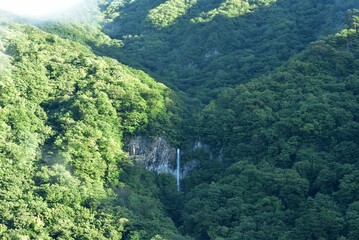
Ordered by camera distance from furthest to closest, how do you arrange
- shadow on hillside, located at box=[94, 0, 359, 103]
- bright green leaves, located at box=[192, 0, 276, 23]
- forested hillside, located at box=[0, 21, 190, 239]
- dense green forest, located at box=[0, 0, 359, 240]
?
bright green leaves, located at box=[192, 0, 276, 23] < shadow on hillside, located at box=[94, 0, 359, 103] < dense green forest, located at box=[0, 0, 359, 240] < forested hillside, located at box=[0, 21, 190, 239]

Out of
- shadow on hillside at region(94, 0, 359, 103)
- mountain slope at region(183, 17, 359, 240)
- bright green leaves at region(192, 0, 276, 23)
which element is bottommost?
mountain slope at region(183, 17, 359, 240)

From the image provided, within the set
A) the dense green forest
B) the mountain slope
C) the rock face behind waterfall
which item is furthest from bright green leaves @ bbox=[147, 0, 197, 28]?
the rock face behind waterfall

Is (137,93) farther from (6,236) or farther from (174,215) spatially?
(6,236)

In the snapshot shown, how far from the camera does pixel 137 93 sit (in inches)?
2534

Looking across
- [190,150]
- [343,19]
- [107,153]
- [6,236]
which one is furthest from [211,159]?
[343,19]

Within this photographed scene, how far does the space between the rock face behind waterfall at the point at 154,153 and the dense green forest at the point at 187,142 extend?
655 millimetres

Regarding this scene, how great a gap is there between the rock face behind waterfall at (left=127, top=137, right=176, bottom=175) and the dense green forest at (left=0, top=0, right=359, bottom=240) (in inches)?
25.8

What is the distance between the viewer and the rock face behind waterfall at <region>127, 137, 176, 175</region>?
59900 millimetres

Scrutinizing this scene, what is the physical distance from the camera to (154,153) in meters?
60.9

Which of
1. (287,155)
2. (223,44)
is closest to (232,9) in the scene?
(223,44)

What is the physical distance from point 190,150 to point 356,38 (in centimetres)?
2361

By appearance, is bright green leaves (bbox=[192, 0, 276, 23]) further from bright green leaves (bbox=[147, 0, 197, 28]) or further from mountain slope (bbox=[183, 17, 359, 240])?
mountain slope (bbox=[183, 17, 359, 240])

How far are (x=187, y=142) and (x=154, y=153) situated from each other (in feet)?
14.1

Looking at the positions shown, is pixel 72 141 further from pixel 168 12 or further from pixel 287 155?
pixel 168 12
